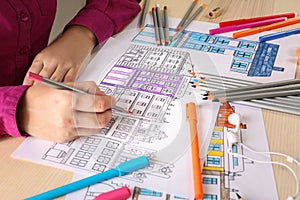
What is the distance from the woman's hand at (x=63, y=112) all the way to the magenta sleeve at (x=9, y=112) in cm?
1

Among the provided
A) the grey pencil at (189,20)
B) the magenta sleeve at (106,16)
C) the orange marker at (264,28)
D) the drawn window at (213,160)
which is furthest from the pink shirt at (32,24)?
the drawn window at (213,160)

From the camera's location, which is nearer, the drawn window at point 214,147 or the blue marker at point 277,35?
the drawn window at point 214,147

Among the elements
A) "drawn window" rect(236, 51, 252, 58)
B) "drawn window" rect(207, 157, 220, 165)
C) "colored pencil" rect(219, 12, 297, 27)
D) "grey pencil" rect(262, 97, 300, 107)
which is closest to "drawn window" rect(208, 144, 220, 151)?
"drawn window" rect(207, 157, 220, 165)

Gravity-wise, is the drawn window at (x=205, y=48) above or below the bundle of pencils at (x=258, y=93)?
above

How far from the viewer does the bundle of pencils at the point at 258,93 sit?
61cm

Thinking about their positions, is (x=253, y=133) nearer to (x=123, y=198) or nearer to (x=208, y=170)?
(x=208, y=170)

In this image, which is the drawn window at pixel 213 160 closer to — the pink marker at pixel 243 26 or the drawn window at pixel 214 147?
the drawn window at pixel 214 147

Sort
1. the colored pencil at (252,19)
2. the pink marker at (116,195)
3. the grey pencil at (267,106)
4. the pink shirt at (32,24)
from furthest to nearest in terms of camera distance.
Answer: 1. the colored pencil at (252,19)
2. the pink shirt at (32,24)
3. the grey pencil at (267,106)
4. the pink marker at (116,195)

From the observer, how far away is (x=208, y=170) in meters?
0.51

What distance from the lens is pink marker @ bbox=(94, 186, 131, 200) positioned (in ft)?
1.53

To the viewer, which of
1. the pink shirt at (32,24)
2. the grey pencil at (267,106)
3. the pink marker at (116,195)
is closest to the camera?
the pink marker at (116,195)

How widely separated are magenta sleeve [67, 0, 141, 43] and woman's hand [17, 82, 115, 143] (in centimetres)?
23

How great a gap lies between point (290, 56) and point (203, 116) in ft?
0.77

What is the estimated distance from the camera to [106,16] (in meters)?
0.80
